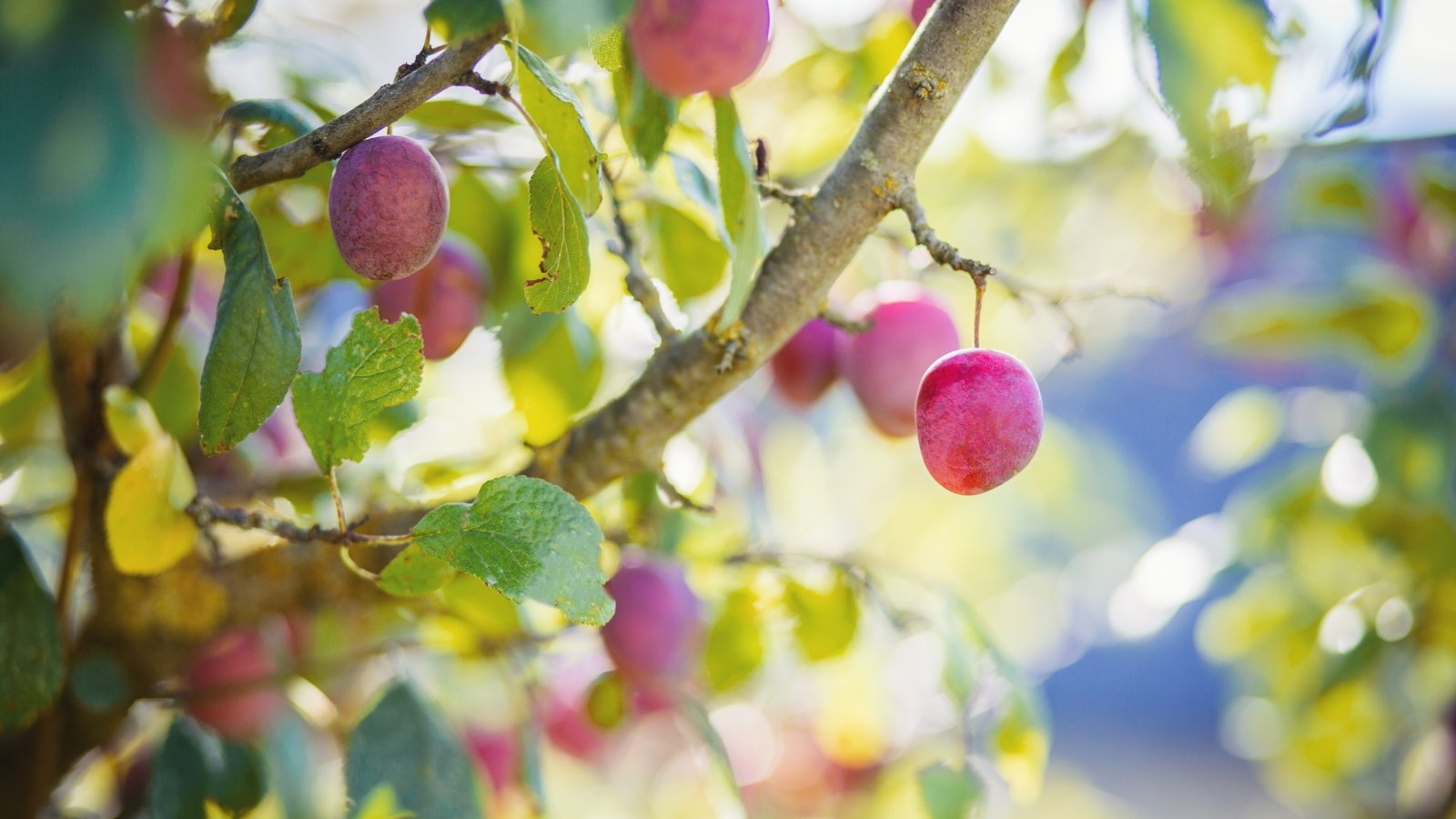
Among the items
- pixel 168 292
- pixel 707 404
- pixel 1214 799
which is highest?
pixel 707 404

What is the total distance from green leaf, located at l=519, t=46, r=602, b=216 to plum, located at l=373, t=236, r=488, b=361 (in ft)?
0.45

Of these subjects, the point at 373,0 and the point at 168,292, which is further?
the point at 373,0

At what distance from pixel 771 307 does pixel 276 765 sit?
32 centimetres

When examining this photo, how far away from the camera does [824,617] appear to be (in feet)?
1.60

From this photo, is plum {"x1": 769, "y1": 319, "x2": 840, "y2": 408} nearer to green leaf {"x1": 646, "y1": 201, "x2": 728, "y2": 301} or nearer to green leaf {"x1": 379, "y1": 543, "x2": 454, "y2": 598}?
green leaf {"x1": 646, "y1": 201, "x2": 728, "y2": 301}

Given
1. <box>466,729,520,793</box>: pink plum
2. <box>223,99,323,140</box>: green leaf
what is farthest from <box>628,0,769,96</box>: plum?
<box>466,729,520,793</box>: pink plum

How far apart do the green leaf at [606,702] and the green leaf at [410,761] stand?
0.08 meters

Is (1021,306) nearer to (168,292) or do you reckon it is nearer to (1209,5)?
(1209,5)

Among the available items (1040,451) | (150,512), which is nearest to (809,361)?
(150,512)

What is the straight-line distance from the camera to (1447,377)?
26.3 inches

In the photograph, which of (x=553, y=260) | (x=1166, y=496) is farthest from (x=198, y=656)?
(x=1166, y=496)

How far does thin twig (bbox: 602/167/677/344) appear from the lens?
0.35 meters

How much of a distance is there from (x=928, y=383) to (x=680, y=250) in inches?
6.3

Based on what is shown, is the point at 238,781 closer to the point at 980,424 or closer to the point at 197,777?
the point at 197,777
